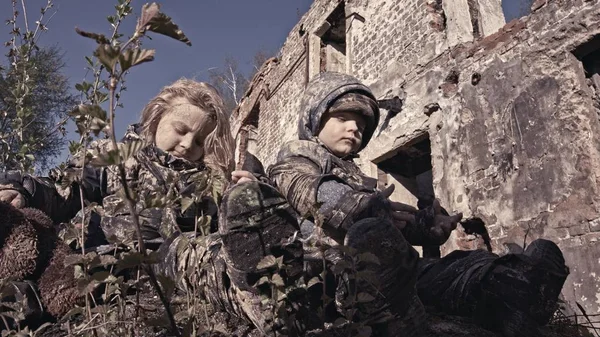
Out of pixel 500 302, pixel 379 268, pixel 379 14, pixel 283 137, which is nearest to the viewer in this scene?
pixel 379 268

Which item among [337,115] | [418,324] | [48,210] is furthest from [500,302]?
[48,210]

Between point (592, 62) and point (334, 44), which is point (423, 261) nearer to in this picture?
point (592, 62)

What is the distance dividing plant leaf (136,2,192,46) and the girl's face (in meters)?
1.33

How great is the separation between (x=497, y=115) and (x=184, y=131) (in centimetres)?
397

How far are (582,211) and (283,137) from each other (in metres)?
7.08

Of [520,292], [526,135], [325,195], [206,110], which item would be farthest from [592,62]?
[206,110]

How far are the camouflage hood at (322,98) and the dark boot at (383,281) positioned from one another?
1047 millimetres

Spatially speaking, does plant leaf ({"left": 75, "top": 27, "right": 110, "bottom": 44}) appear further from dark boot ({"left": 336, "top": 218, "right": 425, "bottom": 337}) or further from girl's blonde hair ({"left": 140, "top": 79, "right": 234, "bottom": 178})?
girl's blonde hair ({"left": 140, "top": 79, "right": 234, "bottom": 178})

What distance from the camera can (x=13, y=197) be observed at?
5.71 feet

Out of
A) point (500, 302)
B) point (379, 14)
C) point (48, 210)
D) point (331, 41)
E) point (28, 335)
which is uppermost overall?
point (331, 41)

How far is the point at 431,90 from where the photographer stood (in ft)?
18.9

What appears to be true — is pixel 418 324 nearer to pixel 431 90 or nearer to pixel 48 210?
pixel 48 210

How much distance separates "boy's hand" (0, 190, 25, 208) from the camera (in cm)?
173

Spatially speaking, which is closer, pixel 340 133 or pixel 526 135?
pixel 340 133
